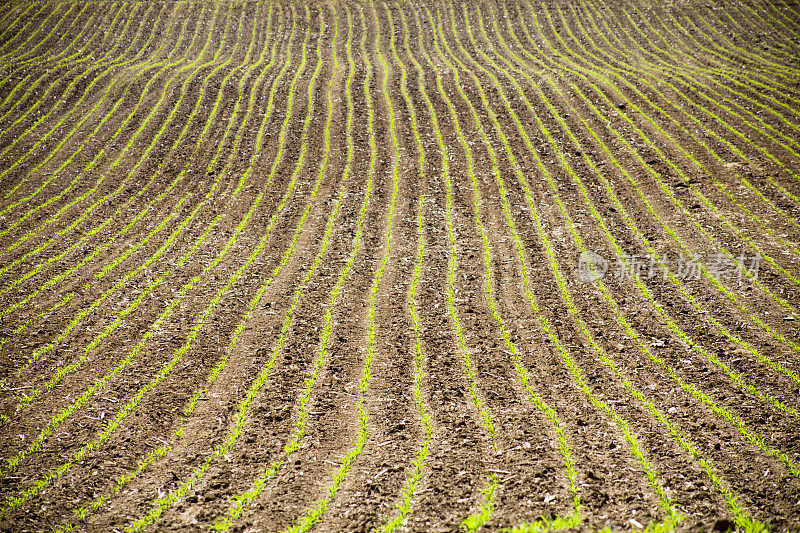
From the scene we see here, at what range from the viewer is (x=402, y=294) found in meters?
10.4

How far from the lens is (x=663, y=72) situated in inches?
835

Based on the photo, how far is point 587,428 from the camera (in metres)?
6.76

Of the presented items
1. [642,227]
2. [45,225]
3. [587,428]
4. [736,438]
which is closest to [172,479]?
[587,428]

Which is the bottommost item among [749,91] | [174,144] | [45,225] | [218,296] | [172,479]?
[172,479]

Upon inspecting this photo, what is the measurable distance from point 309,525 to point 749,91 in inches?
900

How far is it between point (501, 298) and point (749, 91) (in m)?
16.8

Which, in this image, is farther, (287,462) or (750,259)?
(750,259)

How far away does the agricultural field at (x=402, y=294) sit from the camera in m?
5.93

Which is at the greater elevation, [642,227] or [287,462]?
[642,227]

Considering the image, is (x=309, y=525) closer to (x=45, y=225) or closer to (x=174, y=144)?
(x=45, y=225)

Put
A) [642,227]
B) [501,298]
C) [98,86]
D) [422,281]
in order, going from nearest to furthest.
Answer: [501,298]
[422,281]
[642,227]
[98,86]

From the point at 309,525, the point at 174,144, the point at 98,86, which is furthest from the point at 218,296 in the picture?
the point at 98,86

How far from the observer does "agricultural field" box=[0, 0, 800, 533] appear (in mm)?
5934

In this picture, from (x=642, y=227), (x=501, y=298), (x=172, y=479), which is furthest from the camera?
(x=642, y=227)
